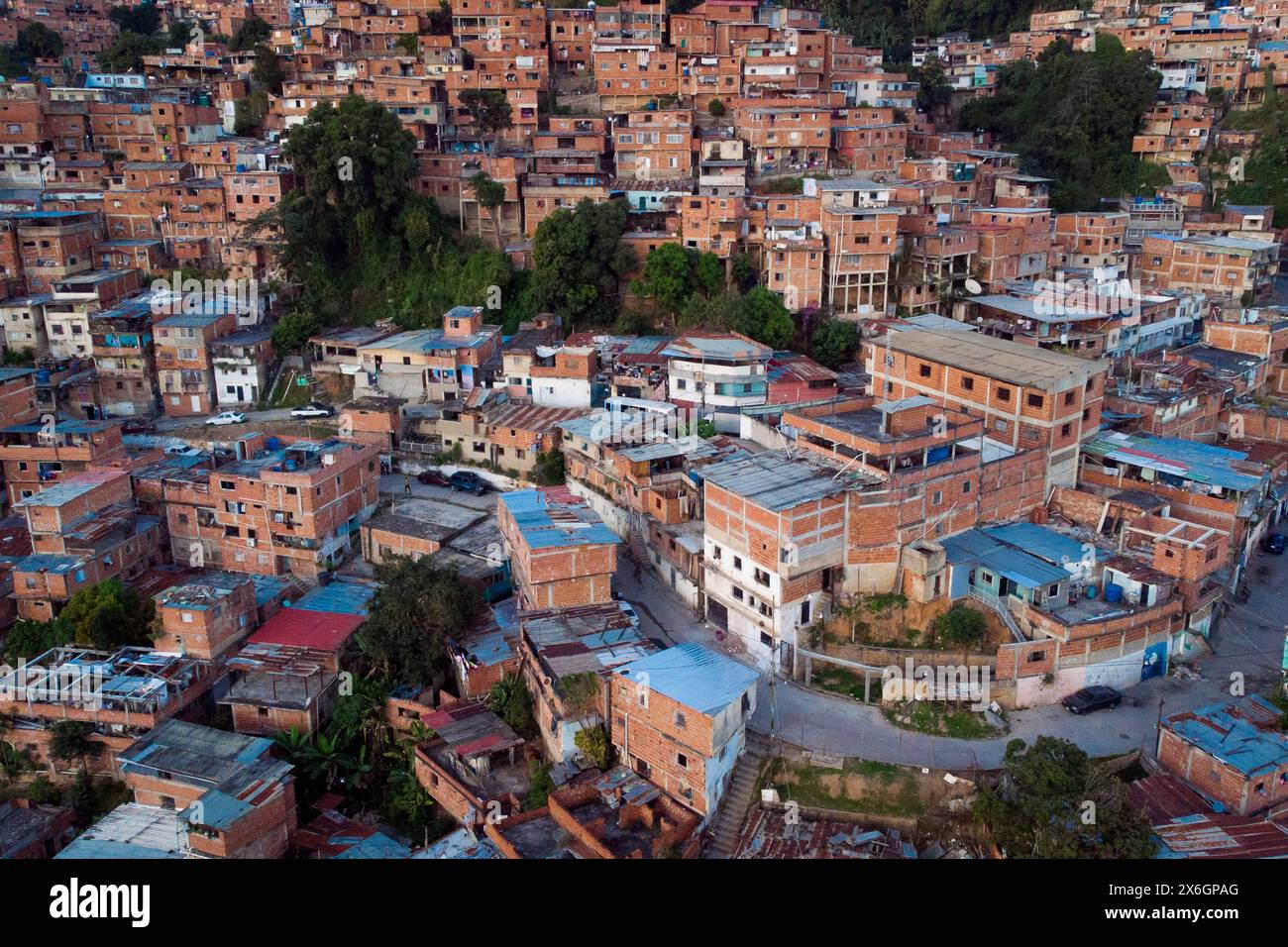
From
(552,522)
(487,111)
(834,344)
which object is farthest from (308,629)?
(487,111)

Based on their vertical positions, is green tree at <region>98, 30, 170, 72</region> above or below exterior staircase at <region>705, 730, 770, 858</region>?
above

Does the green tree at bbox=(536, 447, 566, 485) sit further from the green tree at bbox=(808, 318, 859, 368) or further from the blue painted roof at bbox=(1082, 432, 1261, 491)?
the blue painted roof at bbox=(1082, 432, 1261, 491)

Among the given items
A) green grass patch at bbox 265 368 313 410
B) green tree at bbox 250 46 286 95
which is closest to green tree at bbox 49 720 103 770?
green grass patch at bbox 265 368 313 410

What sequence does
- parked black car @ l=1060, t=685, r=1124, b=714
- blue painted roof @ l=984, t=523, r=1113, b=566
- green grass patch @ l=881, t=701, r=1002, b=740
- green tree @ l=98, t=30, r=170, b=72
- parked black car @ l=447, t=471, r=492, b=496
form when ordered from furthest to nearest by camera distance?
1. green tree @ l=98, t=30, r=170, b=72
2. parked black car @ l=447, t=471, r=492, b=496
3. blue painted roof @ l=984, t=523, r=1113, b=566
4. parked black car @ l=1060, t=685, r=1124, b=714
5. green grass patch @ l=881, t=701, r=1002, b=740

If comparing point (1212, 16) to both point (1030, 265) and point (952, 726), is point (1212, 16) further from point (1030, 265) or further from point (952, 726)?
point (952, 726)

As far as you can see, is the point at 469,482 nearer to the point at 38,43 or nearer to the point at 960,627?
the point at 960,627

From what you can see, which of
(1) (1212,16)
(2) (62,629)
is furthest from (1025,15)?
(2) (62,629)
